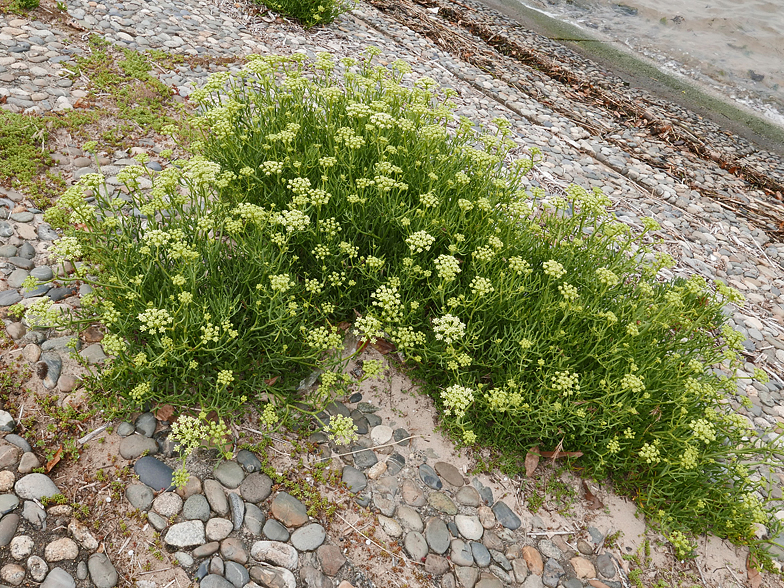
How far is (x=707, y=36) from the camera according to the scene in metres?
14.6

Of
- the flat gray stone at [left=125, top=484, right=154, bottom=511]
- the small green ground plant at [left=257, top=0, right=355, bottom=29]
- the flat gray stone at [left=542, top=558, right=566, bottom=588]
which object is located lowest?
the flat gray stone at [left=542, top=558, right=566, bottom=588]

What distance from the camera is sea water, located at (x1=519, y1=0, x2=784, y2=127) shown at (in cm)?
1288

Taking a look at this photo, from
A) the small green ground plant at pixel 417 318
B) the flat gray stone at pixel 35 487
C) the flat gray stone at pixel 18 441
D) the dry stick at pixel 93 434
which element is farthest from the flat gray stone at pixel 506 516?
the flat gray stone at pixel 18 441

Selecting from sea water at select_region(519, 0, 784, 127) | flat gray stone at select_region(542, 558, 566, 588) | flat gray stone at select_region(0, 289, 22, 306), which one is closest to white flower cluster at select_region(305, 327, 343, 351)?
flat gray stone at select_region(542, 558, 566, 588)

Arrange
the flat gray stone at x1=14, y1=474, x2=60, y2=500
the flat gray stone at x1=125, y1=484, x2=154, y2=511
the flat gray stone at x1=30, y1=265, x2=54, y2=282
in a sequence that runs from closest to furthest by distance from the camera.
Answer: the flat gray stone at x1=14, y1=474, x2=60, y2=500, the flat gray stone at x1=125, y1=484, x2=154, y2=511, the flat gray stone at x1=30, y1=265, x2=54, y2=282

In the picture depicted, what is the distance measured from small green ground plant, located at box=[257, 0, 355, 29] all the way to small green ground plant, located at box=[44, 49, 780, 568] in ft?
16.8

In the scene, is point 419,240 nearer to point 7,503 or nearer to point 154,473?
point 154,473

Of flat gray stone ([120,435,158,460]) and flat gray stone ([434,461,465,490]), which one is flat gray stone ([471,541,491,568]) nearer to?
flat gray stone ([434,461,465,490])

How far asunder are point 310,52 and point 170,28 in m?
2.06

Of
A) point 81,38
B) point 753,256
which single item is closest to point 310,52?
point 81,38

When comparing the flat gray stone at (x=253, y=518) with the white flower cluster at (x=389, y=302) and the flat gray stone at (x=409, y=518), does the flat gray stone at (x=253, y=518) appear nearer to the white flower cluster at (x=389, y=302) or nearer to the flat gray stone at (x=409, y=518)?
the flat gray stone at (x=409, y=518)

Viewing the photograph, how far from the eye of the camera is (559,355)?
A: 3.93 meters

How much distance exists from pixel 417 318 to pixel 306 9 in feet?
23.8

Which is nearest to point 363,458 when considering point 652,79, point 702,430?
point 702,430
